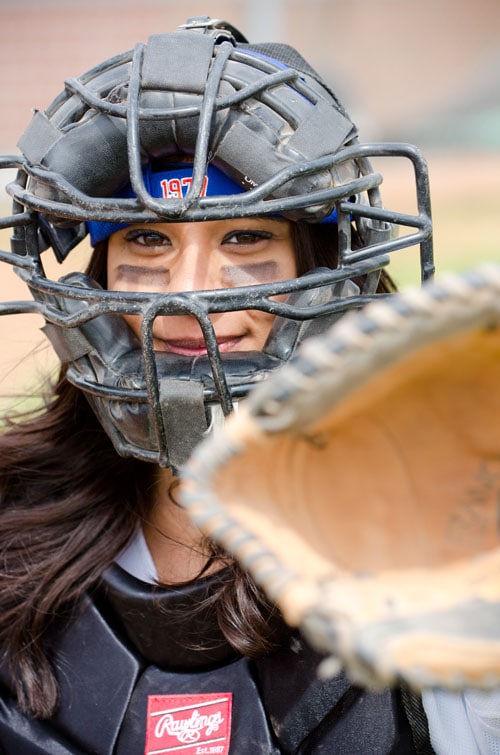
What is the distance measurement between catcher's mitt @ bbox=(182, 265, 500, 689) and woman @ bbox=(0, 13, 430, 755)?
69cm

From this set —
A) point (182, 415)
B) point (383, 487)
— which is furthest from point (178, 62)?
point (383, 487)

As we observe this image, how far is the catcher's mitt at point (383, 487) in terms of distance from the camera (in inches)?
35.2

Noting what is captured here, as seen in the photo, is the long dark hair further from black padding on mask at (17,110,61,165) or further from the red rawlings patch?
black padding on mask at (17,110,61,165)

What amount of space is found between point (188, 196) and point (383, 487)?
0.81 m

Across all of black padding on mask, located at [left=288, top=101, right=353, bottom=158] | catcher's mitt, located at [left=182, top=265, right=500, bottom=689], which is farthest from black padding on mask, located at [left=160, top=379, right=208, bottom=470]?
catcher's mitt, located at [left=182, top=265, right=500, bottom=689]

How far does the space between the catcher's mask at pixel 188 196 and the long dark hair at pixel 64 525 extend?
198 mm

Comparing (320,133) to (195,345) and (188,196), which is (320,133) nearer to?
→ (188,196)

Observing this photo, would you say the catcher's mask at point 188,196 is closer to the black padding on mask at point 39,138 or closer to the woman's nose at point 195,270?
the black padding on mask at point 39,138

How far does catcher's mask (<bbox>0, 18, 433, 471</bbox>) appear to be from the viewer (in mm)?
1733

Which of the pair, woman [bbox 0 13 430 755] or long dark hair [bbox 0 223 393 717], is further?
long dark hair [bbox 0 223 393 717]

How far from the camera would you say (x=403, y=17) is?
18.7 meters

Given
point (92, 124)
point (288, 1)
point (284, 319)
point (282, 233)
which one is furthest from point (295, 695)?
point (288, 1)

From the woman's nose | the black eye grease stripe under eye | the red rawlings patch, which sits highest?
the woman's nose

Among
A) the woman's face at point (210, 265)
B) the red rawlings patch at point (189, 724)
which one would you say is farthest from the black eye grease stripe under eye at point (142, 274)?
the red rawlings patch at point (189, 724)
